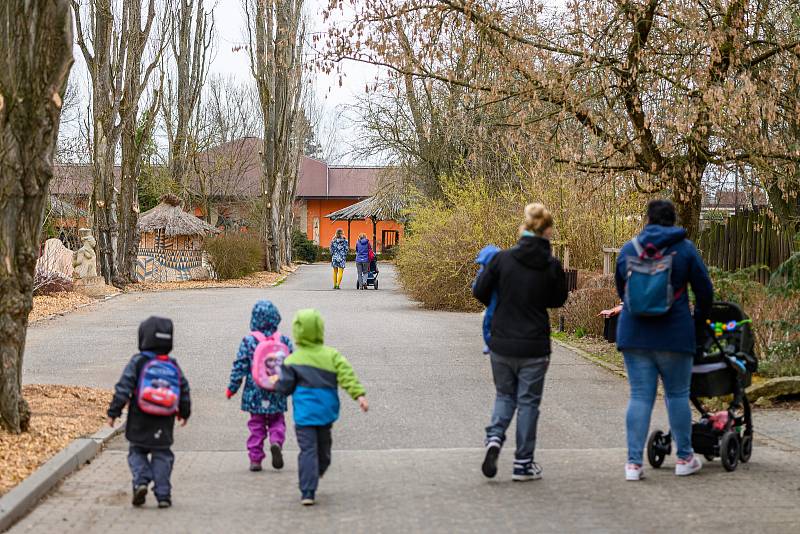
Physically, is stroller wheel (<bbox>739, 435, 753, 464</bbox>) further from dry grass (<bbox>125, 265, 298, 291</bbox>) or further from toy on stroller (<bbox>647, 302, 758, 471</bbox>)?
dry grass (<bbox>125, 265, 298, 291</bbox>)

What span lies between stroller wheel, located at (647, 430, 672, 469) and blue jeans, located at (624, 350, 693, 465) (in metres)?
0.26

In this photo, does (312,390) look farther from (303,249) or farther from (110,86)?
(303,249)

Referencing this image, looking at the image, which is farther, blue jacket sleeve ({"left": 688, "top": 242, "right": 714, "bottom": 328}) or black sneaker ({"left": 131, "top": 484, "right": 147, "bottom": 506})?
blue jacket sleeve ({"left": 688, "top": 242, "right": 714, "bottom": 328})

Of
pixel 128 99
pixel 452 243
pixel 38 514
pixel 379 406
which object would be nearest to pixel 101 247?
pixel 128 99

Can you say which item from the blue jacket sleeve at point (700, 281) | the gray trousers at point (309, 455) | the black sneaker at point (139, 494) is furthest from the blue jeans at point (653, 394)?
the black sneaker at point (139, 494)

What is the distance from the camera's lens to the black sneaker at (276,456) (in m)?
7.56

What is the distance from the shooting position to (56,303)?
79.4ft

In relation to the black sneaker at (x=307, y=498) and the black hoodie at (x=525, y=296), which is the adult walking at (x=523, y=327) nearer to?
the black hoodie at (x=525, y=296)

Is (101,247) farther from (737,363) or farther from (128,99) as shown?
(737,363)

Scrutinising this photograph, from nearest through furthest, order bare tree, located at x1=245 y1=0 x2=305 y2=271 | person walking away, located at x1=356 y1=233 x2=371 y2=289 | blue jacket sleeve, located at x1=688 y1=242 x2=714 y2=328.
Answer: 1. blue jacket sleeve, located at x1=688 y1=242 x2=714 y2=328
2. person walking away, located at x1=356 y1=233 x2=371 y2=289
3. bare tree, located at x1=245 y1=0 x2=305 y2=271

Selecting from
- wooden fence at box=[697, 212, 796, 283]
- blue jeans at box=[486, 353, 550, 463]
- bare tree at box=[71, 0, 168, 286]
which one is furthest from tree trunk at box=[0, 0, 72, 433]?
bare tree at box=[71, 0, 168, 286]

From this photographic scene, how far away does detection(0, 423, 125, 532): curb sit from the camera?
242 inches

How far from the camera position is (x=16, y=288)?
8.34m

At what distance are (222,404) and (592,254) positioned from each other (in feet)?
46.1
